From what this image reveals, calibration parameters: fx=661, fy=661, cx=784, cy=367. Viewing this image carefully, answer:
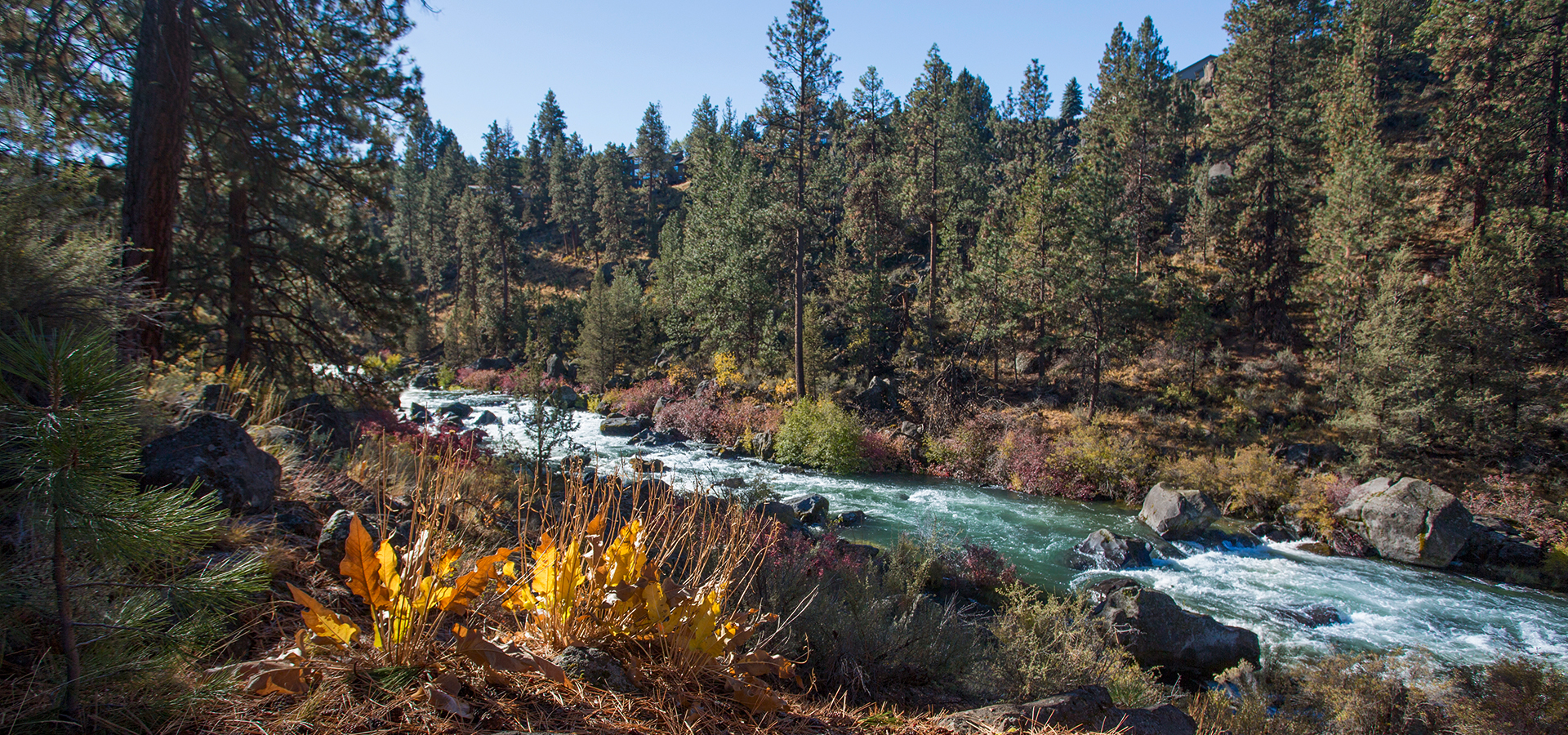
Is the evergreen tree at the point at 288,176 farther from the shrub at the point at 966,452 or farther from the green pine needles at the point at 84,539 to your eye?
the shrub at the point at 966,452

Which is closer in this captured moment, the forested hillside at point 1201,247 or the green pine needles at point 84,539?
the green pine needles at point 84,539

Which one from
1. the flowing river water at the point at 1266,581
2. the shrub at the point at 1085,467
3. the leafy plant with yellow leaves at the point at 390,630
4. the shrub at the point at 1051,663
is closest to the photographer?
the leafy plant with yellow leaves at the point at 390,630

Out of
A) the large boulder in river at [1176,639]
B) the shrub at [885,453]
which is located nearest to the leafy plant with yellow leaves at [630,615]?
the large boulder in river at [1176,639]

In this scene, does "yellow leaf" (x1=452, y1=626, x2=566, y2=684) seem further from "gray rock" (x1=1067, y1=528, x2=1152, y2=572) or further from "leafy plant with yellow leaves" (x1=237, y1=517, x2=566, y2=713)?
"gray rock" (x1=1067, y1=528, x2=1152, y2=572)

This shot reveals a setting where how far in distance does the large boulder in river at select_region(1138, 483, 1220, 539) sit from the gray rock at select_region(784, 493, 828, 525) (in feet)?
24.3

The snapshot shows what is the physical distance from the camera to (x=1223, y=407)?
70.9ft

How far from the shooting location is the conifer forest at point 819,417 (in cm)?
219

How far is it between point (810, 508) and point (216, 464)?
11.0 meters

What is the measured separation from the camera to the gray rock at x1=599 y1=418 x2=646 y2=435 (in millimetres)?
24328

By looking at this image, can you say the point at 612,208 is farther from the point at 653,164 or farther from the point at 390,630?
the point at 390,630

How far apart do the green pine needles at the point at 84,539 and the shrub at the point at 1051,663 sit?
4047 mm

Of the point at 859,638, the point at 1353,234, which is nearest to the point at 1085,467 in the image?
the point at 1353,234

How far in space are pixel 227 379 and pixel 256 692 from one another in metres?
5.92

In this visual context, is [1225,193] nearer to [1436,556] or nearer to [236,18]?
[1436,556]
